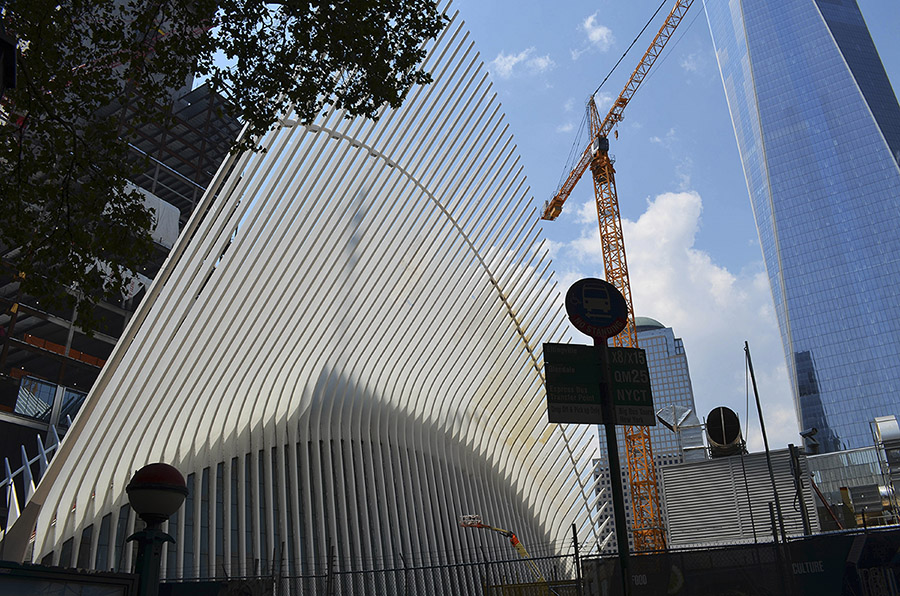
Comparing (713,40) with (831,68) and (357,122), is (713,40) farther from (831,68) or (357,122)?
(357,122)

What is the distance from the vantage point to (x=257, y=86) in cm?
1043

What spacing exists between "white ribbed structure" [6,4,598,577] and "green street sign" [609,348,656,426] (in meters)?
12.4

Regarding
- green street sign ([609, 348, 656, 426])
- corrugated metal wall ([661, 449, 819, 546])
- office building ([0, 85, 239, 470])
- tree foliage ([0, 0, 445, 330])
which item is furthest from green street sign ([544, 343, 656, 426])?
corrugated metal wall ([661, 449, 819, 546])

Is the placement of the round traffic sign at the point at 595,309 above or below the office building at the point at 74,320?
below

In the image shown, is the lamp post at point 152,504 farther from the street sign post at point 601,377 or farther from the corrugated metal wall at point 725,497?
the corrugated metal wall at point 725,497

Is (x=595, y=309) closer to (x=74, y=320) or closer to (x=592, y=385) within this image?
(x=592, y=385)

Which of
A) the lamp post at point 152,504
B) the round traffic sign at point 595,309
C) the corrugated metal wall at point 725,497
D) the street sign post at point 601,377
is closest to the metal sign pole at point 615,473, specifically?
the street sign post at point 601,377

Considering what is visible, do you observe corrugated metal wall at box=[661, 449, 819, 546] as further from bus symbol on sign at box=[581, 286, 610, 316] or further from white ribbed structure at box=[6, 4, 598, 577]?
bus symbol on sign at box=[581, 286, 610, 316]

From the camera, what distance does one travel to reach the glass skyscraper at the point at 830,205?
127 metres

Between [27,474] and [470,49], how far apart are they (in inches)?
754

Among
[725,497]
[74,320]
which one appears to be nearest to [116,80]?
[74,320]

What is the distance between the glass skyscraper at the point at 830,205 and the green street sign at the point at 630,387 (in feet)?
443

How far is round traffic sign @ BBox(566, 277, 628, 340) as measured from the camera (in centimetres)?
713

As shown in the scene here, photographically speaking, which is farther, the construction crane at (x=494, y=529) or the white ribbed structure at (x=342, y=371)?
the construction crane at (x=494, y=529)
